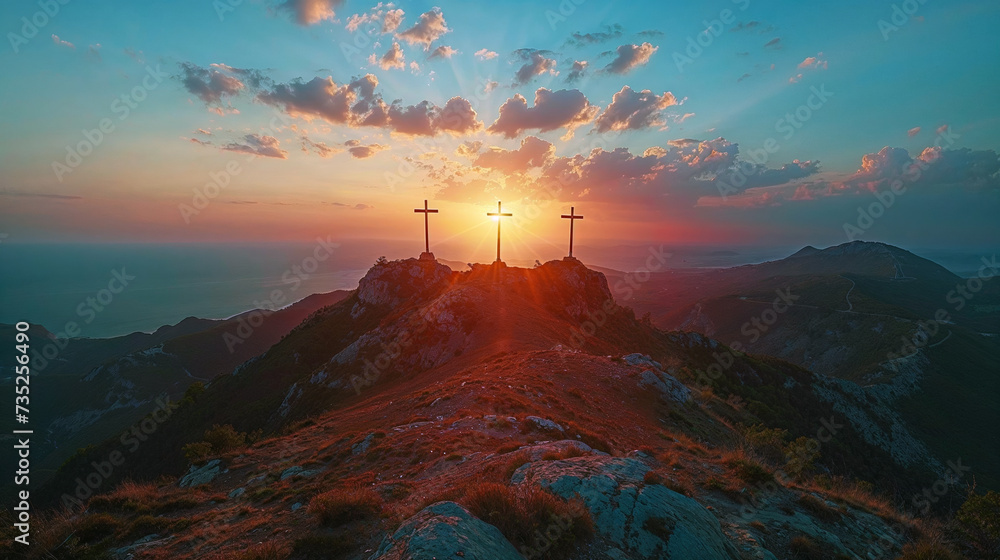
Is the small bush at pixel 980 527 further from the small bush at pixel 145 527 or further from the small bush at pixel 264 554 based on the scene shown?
the small bush at pixel 145 527

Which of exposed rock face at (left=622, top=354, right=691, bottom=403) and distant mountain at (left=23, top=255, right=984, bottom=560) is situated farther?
exposed rock face at (left=622, top=354, right=691, bottom=403)

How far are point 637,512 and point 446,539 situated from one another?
399 cm

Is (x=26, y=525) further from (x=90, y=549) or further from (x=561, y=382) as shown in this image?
(x=561, y=382)

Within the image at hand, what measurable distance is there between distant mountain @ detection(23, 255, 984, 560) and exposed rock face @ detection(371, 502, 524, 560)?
0.03 m

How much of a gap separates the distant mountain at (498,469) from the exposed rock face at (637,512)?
0.03 m

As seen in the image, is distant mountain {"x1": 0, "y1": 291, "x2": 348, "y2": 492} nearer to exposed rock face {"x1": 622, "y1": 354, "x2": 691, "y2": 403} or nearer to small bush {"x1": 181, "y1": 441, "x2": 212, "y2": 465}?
small bush {"x1": 181, "y1": 441, "x2": 212, "y2": 465}

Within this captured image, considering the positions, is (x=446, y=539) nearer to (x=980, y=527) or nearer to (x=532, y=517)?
(x=532, y=517)

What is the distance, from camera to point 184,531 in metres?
8.77

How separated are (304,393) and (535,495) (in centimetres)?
3516

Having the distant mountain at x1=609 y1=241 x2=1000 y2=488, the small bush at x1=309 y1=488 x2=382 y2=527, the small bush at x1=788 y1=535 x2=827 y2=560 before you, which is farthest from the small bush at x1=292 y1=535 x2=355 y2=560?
the distant mountain at x1=609 y1=241 x2=1000 y2=488

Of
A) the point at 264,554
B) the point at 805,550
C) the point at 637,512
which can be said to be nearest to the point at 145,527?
the point at 264,554

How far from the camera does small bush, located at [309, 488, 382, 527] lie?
747cm

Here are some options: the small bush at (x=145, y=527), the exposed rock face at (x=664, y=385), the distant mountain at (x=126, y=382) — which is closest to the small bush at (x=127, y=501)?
the small bush at (x=145, y=527)

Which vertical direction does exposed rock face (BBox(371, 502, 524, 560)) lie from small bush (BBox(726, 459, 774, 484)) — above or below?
above
